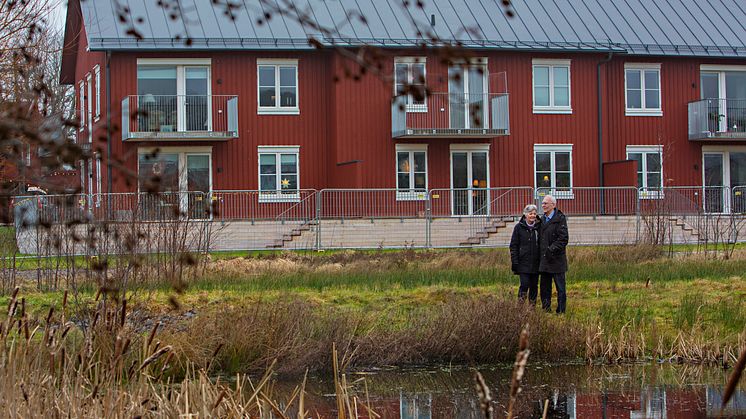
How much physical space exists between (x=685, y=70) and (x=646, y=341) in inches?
1050

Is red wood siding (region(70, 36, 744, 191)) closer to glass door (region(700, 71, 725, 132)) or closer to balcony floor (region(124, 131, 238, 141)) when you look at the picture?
glass door (region(700, 71, 725, 132))

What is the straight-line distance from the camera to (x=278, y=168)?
3512 centimetres

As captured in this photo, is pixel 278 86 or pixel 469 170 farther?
pixel 469 170

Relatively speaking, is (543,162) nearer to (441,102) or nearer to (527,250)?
(441,102)

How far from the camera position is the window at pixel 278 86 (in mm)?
35219

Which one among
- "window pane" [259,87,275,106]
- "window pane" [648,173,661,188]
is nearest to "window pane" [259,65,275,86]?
"window pane" [259,87,275,106]

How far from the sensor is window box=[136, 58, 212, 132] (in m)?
34.2

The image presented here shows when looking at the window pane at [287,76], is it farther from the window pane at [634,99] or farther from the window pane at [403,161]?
the window pane at [634,99]

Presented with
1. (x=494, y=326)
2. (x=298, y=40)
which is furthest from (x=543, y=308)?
(x=298, y=40)

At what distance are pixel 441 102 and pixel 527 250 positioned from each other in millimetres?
21414

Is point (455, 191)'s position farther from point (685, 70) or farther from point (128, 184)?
point (128, 184)

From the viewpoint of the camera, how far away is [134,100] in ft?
111

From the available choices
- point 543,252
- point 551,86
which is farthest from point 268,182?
point 543,252

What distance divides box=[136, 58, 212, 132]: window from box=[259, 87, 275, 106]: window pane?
1705mm
